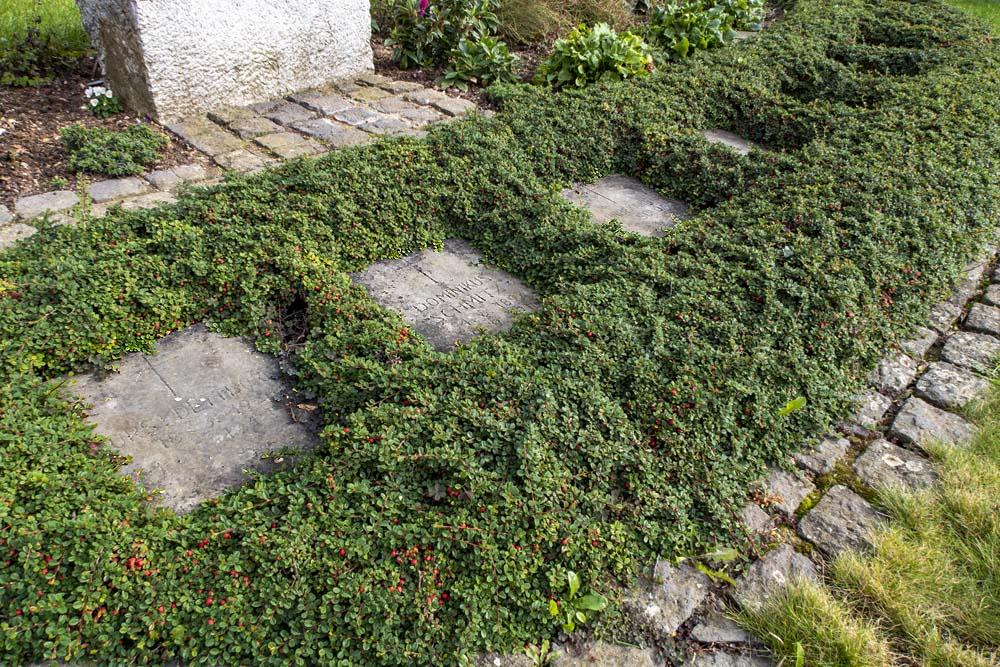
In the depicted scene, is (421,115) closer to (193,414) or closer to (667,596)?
(193,414)

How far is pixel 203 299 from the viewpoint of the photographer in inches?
136

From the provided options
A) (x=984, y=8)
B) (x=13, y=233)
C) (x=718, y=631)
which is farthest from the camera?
(x=984, y=8)

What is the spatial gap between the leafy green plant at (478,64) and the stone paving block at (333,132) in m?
1.49

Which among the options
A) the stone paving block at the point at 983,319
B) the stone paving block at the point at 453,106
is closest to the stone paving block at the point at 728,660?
the stone paving block at the point at 983,319

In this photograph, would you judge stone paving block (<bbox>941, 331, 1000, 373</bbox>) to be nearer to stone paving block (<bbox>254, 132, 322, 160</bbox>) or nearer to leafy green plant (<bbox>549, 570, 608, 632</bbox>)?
leafy green plant (<bbox>549, 570, 608, 632</bbox>)

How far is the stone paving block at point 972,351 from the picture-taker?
3.64 meters

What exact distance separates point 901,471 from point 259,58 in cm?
554

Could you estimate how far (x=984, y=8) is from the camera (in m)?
11.1

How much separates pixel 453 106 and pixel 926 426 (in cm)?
455

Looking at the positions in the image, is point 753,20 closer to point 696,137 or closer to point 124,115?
point 696,137

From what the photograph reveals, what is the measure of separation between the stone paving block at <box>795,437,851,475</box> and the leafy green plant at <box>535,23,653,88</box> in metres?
4.54

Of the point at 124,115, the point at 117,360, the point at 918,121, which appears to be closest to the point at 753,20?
the point at 918,121

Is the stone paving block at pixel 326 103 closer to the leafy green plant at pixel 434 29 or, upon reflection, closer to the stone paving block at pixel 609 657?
the leafy green plant at pixel 434 29

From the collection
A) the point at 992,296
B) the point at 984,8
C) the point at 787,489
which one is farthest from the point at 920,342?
the point at 984,8
